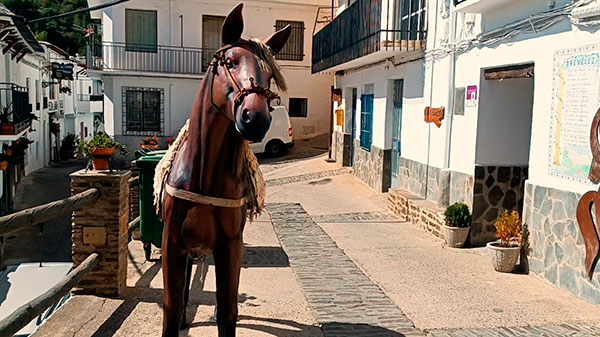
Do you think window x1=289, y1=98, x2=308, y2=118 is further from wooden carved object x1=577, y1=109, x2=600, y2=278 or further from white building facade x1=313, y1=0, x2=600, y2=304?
wooden carved object x1=577, y1=109, x2=600, y2=278

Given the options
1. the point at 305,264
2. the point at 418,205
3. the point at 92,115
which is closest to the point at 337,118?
the point at 418,205

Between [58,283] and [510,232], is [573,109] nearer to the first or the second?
[510,232]

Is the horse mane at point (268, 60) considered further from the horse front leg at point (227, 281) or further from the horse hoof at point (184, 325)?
the horse hoof at point (184, 325)

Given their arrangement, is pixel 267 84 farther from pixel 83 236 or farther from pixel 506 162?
pixel 506 162

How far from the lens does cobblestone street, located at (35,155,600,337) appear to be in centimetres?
496

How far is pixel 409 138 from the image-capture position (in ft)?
37.5

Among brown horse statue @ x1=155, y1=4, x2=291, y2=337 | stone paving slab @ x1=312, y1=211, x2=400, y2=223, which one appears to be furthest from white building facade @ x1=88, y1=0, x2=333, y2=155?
brown horse statue @ x1=155, y1=4, x2=291, y2=337

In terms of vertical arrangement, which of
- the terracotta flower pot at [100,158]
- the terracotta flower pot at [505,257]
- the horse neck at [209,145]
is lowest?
the terracotta flower pot at [505,257]

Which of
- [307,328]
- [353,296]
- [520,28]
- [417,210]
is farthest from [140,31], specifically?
[307,328]

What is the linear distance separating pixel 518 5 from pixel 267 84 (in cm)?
535

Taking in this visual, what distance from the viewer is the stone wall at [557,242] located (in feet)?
19.5

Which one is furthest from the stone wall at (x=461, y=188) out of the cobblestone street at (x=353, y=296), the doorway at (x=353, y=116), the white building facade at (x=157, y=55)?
the white building facade at (x=157, y=55)

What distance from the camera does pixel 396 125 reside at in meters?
12.8

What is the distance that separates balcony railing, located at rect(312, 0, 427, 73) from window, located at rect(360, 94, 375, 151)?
1.23 m
